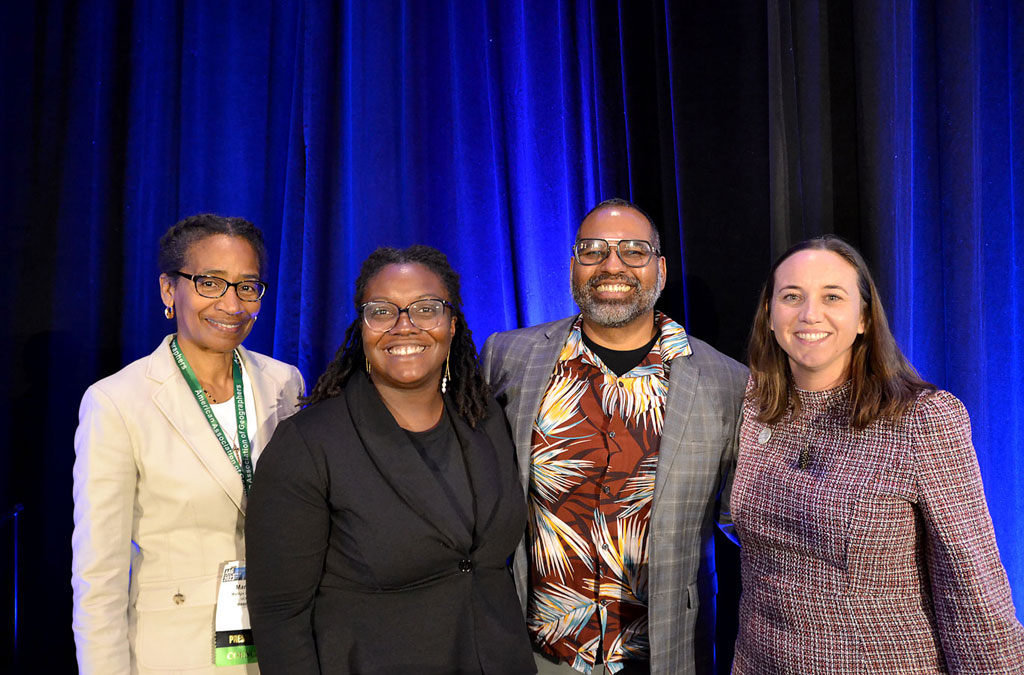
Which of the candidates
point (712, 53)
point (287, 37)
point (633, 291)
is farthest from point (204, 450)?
point (712, 53)

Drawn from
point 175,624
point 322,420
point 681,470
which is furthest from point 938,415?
point 175,624

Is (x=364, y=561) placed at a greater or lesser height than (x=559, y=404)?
lesser

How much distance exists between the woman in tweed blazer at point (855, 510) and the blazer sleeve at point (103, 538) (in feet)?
4.99

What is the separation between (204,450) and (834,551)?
1.53 m

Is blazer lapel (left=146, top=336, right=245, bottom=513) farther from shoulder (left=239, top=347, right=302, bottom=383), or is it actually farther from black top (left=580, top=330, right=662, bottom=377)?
black top (left=580, top=330, right=662, bottom=377)

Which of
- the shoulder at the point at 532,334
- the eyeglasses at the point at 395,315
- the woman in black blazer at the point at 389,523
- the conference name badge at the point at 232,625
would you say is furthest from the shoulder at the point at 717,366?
the conference name badge at the point at 232,625

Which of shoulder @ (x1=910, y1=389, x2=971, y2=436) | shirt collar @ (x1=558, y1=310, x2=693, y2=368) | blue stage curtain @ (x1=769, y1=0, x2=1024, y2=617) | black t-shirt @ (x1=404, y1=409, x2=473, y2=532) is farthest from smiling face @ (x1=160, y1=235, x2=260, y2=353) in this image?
blue stage curtain @ (x1=769, y1=0, x2=1024, y2=617)

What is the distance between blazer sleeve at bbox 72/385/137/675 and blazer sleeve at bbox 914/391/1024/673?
6.01 feet

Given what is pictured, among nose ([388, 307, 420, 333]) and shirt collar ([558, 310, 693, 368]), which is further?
shirt collar ([558, 310, 693, 368])

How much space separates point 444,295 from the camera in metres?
1.94

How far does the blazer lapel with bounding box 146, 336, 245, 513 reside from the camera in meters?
1.89

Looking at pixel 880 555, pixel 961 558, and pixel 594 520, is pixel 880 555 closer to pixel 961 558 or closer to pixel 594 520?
pixel 961 558

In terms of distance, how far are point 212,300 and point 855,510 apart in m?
1.64

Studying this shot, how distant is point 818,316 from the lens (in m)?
1.87
